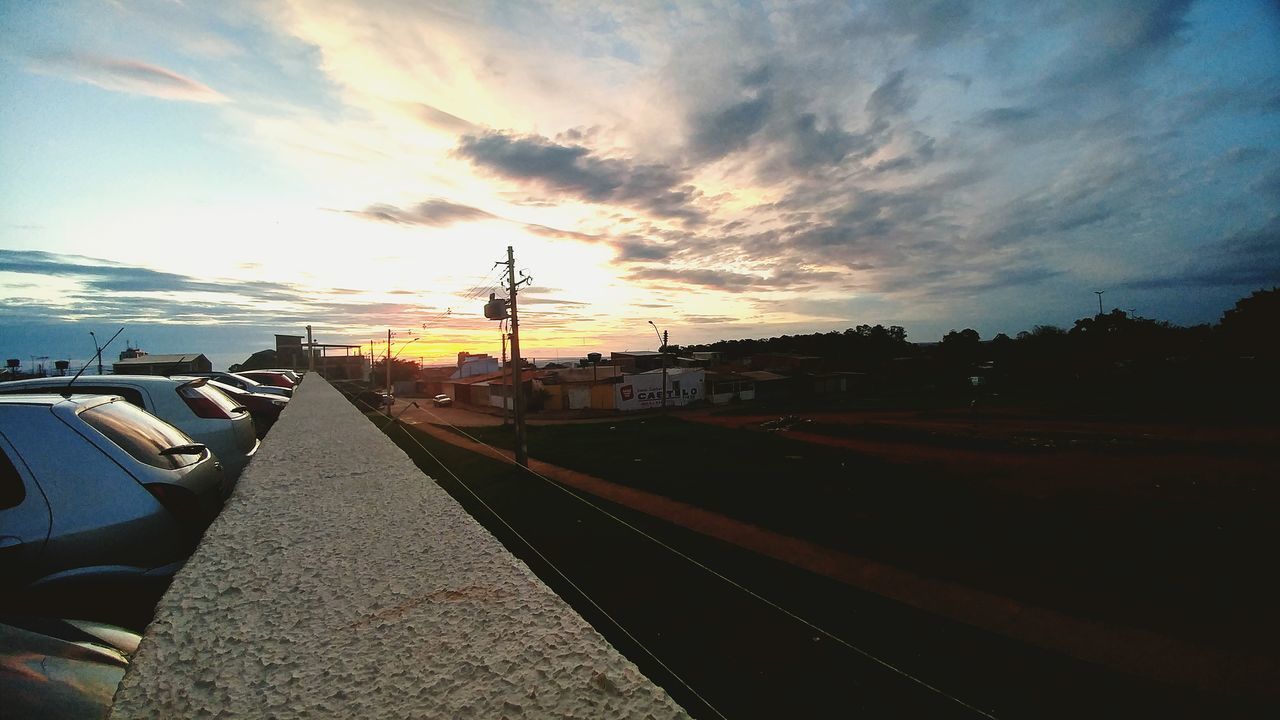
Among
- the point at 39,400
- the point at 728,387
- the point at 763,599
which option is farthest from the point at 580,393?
the point at 39,400

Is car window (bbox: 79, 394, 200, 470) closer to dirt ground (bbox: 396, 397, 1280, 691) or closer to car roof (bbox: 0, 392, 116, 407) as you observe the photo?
car roof (bbox: 0, 392, 116, 407)

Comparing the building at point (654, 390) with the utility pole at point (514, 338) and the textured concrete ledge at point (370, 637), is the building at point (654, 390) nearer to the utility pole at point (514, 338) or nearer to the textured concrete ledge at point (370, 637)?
the utility pole at point (514, 338)

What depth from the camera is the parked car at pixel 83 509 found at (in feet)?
7.67

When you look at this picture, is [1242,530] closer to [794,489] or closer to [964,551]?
[964,551]

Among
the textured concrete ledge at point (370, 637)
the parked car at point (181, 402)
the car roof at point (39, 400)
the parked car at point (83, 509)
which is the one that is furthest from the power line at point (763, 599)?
the parked car at point (181, 402)

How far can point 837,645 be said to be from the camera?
11195 millimetres

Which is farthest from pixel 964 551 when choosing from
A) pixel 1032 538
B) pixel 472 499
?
pixel 472 499

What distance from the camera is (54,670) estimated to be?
112 centimetres

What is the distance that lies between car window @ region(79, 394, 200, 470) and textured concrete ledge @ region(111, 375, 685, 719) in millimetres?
1662

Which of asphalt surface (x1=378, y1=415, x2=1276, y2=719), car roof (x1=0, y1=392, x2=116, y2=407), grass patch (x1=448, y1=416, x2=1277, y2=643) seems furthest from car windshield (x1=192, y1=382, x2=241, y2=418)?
grass patch (x1=448, y1=416, x2=1277, y2=643)

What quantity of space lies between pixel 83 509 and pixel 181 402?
3.22 metres

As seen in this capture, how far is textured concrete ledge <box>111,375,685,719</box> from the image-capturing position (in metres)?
1.00

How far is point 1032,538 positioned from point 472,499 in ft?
58.0

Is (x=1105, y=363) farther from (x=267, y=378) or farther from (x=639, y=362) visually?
(x=267, y=378)
